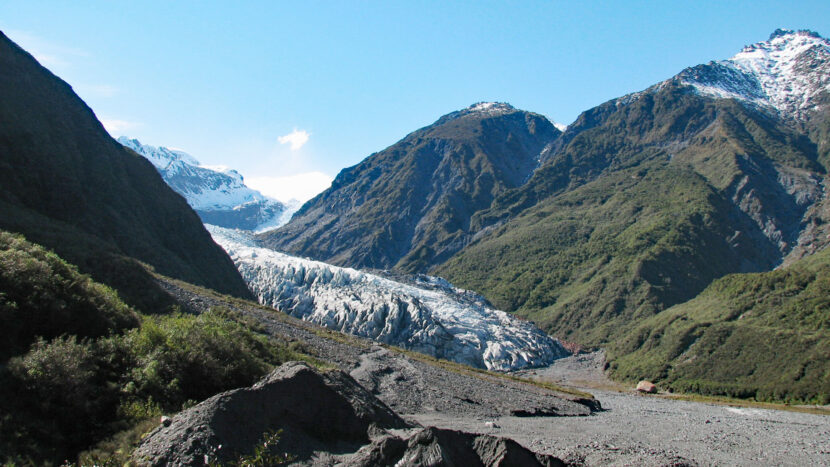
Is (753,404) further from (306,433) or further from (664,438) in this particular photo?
(306,433)

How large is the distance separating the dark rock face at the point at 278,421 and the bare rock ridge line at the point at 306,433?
0.06ft

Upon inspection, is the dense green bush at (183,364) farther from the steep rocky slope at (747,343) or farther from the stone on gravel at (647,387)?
the stone on gravel at (647,387)

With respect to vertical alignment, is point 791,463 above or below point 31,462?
below

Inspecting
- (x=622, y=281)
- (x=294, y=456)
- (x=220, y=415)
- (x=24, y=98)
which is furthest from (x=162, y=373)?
(x=622, y=281)

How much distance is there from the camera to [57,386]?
1048cm

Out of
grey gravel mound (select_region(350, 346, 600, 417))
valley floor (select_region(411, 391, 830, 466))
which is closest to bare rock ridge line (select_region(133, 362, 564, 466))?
valley floor (select_region(411, 391, 830, 466))

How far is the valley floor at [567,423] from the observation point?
20953 mm

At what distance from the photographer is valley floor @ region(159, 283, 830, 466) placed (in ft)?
68.7

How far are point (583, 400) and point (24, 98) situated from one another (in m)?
71.6

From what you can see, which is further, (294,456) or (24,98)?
(24,98)

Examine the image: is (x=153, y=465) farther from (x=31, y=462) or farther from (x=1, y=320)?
(x=1, y=320)

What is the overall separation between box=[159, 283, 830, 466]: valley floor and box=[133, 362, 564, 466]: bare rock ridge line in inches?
273

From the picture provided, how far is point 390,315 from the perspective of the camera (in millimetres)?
95688

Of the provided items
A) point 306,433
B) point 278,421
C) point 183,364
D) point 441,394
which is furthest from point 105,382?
point 441,394
